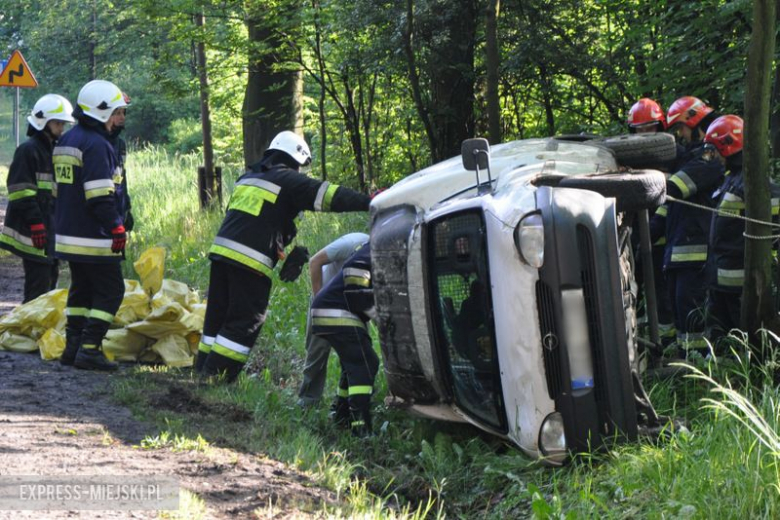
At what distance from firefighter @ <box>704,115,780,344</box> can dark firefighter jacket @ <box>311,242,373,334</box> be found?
2.33 m

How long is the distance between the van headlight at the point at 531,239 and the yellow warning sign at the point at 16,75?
13914 mm

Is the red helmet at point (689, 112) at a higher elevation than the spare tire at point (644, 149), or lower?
higher

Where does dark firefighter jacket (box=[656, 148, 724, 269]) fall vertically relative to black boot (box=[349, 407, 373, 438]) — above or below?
above

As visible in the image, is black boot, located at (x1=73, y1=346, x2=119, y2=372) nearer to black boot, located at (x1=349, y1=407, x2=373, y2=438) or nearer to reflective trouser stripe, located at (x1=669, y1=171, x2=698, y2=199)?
black boot, located at (x1=349, y1=407, x2=373, y2=438)

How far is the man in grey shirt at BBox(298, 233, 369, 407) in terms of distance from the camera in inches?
265

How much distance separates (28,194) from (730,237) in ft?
19.5

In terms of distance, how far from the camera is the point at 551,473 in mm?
4961

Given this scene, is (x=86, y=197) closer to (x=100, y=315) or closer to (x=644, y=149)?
(x=100, y=315)

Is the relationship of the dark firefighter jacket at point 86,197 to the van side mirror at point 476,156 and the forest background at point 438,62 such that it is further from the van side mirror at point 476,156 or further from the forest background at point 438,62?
the forest background at point 438,62

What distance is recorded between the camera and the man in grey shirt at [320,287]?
672 cm

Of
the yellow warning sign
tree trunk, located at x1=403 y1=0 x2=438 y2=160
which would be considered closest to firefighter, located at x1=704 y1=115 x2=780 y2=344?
tree trunk, located at x1=403 y1=0 x2=438 y2=160

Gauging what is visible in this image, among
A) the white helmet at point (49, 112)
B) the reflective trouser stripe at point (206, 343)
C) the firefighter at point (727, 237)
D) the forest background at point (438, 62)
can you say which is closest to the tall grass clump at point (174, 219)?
the forest background at point (438, 62)

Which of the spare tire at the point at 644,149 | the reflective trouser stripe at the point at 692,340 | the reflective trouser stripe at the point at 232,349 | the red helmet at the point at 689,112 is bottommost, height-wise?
the reflective trouser stripe at the point at 692,340

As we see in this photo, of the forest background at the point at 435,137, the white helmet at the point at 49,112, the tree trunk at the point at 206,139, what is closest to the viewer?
the forest background at the point at 435,137
